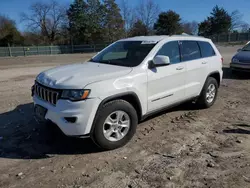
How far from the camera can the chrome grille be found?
3405mm

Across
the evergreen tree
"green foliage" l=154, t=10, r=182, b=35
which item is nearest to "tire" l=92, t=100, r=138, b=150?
the evergreen tree

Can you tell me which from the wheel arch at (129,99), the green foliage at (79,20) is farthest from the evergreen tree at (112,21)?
the wheel arch at (129,99)

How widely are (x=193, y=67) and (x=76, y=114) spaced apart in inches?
113

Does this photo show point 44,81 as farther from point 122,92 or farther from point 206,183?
point 206,183

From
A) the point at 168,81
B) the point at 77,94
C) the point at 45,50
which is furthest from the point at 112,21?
the point at 77,94

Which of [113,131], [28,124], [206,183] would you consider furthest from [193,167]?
[28,124]

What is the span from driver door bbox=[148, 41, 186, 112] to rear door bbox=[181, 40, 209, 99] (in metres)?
0.17

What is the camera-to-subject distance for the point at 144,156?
140 inches

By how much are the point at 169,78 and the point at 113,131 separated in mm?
1527

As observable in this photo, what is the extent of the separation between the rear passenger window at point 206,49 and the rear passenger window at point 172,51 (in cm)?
99

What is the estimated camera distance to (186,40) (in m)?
5.03

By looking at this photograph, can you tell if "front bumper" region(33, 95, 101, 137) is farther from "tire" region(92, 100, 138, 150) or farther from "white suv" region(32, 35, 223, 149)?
"tire" region(92, 100, 138, 150)

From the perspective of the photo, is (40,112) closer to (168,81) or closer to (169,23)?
(168,81)

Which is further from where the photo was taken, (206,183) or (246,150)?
(246,150)
